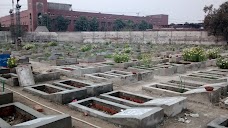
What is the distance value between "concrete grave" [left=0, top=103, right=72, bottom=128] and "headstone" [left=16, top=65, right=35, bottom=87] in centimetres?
316

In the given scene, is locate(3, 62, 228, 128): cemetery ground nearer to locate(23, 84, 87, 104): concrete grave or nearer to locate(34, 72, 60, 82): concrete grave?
locate(23, 84, 87, 104): concrete grave

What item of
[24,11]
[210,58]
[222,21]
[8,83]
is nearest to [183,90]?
[8,83]

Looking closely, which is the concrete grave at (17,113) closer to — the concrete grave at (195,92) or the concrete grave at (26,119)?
the concrete grave at (26,119)

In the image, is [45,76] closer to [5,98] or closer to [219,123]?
[5,98]

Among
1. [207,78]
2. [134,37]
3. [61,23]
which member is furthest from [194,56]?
[61,23]

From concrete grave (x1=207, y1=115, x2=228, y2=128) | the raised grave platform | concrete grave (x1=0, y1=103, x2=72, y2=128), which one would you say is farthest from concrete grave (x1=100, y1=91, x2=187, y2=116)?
concrete grave (x1=0, y1=103, x2=72, y2=128)

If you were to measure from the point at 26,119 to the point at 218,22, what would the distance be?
2785cm

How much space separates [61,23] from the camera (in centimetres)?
5803

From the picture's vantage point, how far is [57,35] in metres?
46.6

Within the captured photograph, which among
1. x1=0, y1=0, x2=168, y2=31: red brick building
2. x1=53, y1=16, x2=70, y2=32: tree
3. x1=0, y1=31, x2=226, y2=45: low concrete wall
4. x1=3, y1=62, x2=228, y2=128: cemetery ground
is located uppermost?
x1=0, y1=0, x2=168, y2=31: red brick building

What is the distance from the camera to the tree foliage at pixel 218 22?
2751 centimetres

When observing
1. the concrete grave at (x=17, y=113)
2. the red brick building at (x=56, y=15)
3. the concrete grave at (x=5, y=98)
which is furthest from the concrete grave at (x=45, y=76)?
the red brick building at (x=56, y=15)

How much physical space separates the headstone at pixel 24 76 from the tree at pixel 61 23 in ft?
Result: 168

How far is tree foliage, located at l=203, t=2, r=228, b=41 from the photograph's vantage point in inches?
1083
